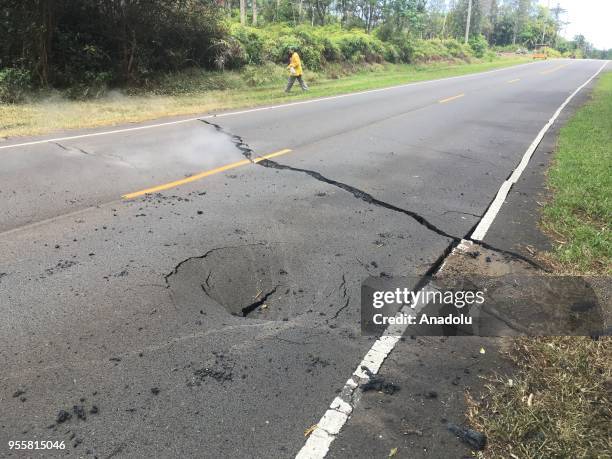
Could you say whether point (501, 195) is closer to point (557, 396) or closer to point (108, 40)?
point (557, 396)

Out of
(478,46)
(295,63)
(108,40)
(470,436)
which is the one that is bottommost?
(470,436)

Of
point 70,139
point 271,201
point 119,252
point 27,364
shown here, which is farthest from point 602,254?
point 70,139

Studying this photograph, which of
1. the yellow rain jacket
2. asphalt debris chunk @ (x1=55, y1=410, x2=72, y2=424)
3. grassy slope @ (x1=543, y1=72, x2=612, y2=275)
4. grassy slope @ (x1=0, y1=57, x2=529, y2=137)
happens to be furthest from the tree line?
grassy slope @ (x1=543, y1=72, x2=612, y2=275)

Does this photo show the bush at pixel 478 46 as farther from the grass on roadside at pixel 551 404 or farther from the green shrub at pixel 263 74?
the grass on roadside at pixel 551 404

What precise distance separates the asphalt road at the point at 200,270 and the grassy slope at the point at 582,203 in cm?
92

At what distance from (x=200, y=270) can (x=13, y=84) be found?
38.3ft

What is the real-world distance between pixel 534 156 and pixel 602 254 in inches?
210

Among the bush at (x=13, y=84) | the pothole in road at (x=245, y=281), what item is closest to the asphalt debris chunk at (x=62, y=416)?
the pothole in road at (x=245, y=281)

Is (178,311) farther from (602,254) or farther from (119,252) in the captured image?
(602,254)

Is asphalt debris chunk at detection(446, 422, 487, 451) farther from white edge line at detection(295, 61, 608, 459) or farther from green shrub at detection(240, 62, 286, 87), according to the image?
green shrub at detection(240, 62, 286, 87)

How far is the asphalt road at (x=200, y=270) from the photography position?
2.82 m

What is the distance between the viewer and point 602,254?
4.98 metres

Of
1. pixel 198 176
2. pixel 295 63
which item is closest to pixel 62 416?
pixel 198 176

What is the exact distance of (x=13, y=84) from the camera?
1279 centimetres
